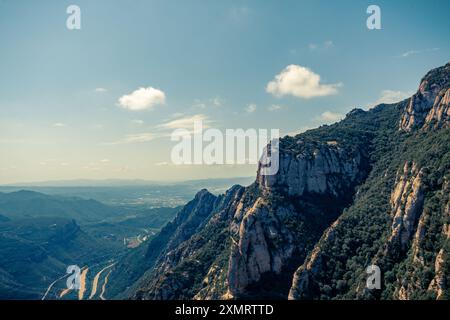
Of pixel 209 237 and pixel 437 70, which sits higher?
pixel 437 70

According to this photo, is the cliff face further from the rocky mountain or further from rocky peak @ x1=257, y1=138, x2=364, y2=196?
rocky peak @ x1=257, y1=138, x2=364, y2=196

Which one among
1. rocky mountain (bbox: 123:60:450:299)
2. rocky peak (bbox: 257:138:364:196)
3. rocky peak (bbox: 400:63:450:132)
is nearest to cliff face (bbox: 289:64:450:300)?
rocky mountain (bbox: 123:60:450:299)

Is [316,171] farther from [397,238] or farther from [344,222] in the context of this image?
[397,238]

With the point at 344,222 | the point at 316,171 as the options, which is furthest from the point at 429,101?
the point at 344,222

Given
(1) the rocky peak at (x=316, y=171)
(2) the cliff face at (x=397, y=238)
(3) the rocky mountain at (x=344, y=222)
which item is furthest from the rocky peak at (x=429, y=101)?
(1) the rocky peak at (x=316, y=171)

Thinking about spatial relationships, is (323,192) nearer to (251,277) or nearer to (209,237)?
(251,277)

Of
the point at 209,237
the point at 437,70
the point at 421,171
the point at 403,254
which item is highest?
the point at 437,70
